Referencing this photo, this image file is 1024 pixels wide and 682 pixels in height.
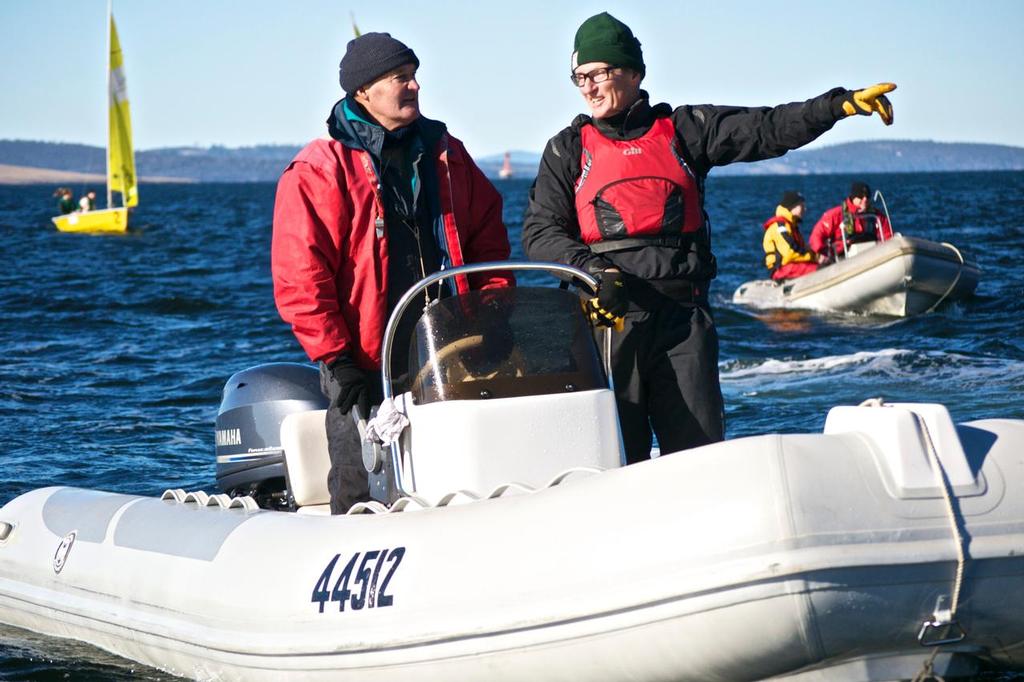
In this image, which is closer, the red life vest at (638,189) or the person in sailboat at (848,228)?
the red life vest at (638,189)

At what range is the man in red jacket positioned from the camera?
4066 millimetres

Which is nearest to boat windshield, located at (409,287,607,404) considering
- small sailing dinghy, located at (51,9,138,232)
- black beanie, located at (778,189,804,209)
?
black beanie, located at (778,189,804,209)

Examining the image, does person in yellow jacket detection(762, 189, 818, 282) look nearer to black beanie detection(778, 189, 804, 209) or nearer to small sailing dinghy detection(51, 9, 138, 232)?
black beanie detection(778, 189, 804, 209)

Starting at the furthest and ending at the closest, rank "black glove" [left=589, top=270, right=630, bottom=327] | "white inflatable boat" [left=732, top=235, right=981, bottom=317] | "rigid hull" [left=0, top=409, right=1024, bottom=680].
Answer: "white inflatable boat" [left=732, top=235, right=981, bottom=317] → "black glove" [left=589, top=270, right=630, bottom=327] → "rigid hull" [left=0, top=409, right=1024, bottom=680]

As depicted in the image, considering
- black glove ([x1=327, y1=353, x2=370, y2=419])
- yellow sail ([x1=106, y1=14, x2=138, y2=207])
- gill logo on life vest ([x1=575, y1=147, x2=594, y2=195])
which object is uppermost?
yellow sail ([x1=106, y1=14, x2=138, y2=207])

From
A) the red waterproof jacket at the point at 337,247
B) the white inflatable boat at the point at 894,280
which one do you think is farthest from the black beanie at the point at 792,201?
the red waterproof jacket at the point at 337,247

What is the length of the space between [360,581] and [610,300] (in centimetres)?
105

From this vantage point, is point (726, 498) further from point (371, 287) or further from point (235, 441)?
point (235, 441)

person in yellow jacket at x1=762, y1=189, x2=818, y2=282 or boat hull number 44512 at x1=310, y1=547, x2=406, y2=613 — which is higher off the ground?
person in yellow jacket at x1=762, y1=189, x2=818, y2=282

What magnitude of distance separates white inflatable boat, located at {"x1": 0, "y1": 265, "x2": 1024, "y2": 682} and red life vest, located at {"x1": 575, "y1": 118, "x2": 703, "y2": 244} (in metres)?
0.22

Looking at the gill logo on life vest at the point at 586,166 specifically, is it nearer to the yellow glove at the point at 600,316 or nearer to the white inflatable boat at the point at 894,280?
the yellow glove at the point at 600,316

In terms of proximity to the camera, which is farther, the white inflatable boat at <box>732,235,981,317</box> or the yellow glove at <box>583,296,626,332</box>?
the white inflatable boat at <box>732,235,981,317</box>

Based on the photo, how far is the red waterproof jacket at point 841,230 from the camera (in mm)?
15930

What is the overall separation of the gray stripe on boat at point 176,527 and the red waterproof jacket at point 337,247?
26.7 inches
